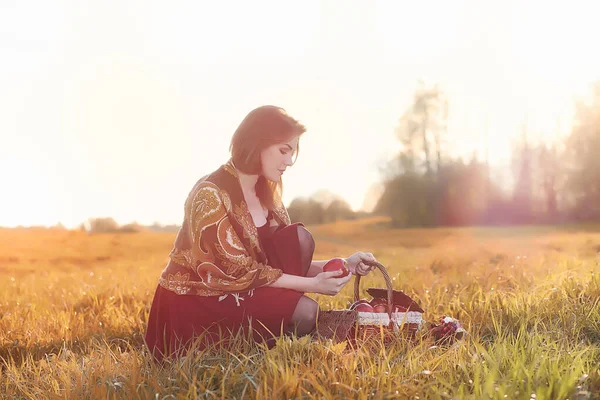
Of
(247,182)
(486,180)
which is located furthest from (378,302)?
(486,180)

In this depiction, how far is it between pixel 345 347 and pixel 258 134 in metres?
1.37

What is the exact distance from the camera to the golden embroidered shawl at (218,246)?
3.65m

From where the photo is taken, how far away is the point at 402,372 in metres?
3.08

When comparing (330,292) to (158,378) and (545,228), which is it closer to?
(158,378)

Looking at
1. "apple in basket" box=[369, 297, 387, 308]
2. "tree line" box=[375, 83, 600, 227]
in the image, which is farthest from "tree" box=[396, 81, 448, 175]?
"apple in basket" box=[369, 297, 387, 308]

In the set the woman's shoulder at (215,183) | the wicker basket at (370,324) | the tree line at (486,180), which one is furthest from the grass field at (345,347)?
the tree line at (486,180)

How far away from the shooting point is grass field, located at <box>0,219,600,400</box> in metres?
2.91

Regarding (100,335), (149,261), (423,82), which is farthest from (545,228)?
(100,335)

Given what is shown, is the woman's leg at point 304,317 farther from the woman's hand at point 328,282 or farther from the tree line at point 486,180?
the tree line at point 486,180

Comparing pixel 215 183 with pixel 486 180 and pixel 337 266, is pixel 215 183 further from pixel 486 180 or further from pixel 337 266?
pixel 486 180

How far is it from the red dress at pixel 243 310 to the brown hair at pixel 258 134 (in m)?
0.47

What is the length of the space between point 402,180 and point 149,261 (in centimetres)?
752

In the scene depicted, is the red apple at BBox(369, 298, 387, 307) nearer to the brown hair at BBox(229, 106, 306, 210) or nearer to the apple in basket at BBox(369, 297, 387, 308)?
the apple in basket at BBox(369, 297, 387, 308)

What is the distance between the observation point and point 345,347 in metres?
3.72
